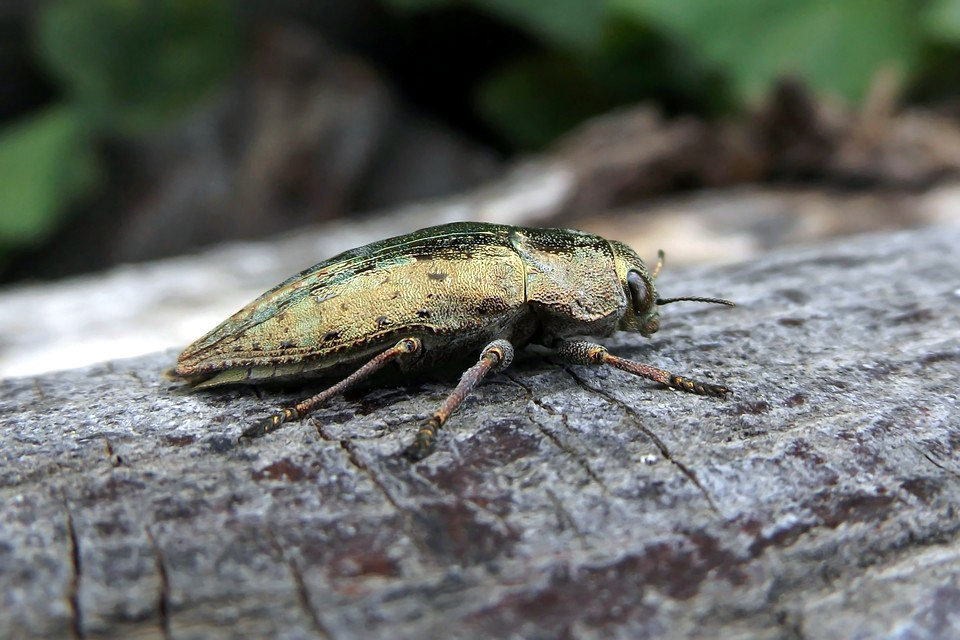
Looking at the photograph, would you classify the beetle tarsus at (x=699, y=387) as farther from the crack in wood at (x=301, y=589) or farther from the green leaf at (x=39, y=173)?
the green leaf at (x=39, y=173)

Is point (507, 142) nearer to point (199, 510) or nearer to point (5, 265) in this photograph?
point (5, 265)

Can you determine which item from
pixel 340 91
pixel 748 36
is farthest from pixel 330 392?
pixel 340 91

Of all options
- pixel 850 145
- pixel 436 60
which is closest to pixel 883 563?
pixel 850 145

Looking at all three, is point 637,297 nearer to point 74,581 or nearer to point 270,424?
point 270,424

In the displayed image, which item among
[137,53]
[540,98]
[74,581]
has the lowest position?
[74,581]

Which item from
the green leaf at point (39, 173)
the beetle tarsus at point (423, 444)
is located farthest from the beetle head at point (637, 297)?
the green leaf at point (39, 173)

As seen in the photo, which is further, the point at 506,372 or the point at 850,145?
the point at 850,145

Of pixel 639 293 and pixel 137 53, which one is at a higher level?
pixel 137 53
